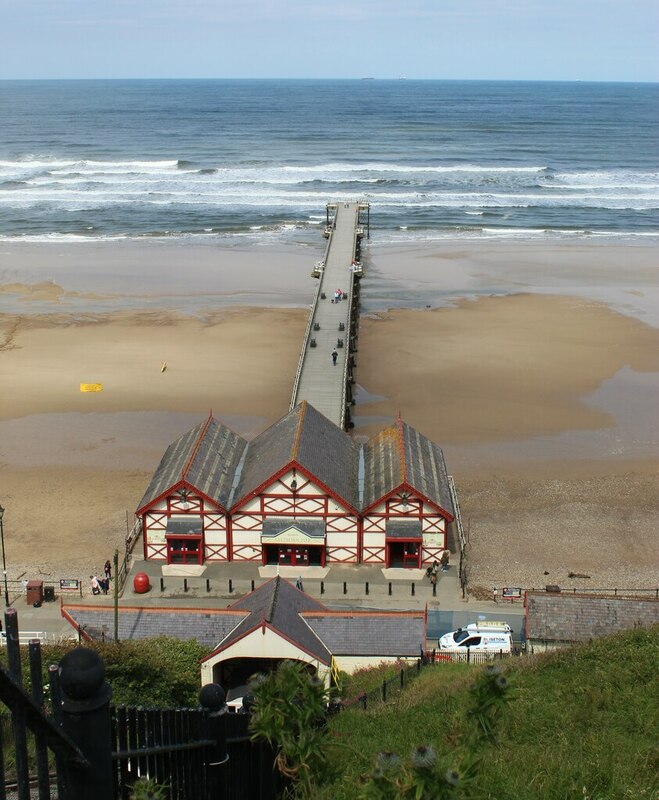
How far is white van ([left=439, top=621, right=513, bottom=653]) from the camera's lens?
80.6 ft

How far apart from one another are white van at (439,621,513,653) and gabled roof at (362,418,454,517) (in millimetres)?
4731

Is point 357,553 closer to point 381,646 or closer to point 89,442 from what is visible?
point 381,646

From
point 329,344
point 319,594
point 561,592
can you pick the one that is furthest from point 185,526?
point 329,344

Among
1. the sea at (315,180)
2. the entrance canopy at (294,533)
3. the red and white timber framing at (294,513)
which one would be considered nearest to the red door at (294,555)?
the red and white timber framing at (294,513)

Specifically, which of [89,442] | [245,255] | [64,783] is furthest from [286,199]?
[64,783]

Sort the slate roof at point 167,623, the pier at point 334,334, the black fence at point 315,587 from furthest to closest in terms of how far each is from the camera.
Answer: the pier at point 334,334 < the black fence at point 315,587 < the slate roof at point 167,623

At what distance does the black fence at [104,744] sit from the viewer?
482cm

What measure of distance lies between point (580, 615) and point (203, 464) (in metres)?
12.8

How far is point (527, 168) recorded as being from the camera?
121 m

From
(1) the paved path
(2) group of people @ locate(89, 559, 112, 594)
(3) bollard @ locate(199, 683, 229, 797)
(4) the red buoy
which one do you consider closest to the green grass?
(3) bollard @ locate(199, 683, 229, 797)

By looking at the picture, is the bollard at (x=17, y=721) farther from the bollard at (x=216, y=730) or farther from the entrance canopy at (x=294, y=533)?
the entrance canopy at (x=294, y=533)

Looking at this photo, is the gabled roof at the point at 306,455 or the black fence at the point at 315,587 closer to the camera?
the black fence at the point at 315,587

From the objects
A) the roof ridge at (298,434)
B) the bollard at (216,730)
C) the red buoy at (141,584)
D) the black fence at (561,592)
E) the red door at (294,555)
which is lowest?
the black fence at (561,592)

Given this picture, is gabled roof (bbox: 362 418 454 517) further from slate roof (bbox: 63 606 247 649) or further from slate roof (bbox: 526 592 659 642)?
slate roof (bbox: 63 606 247 649)
